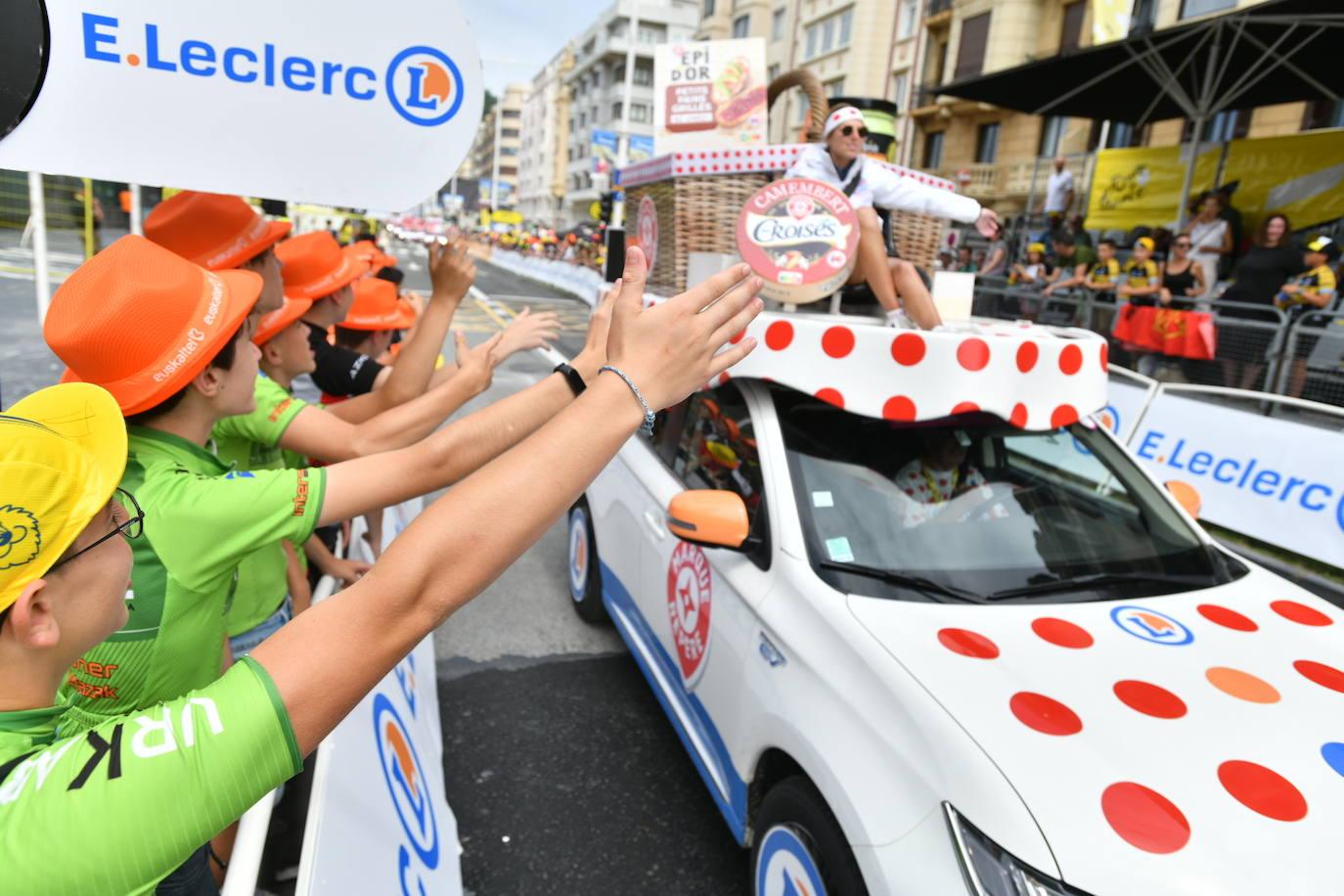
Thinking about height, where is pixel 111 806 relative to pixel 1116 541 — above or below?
above

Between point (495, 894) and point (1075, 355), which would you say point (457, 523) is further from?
point (1075, 355)

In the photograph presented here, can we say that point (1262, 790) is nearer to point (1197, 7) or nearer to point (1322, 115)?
point (1322, 115)

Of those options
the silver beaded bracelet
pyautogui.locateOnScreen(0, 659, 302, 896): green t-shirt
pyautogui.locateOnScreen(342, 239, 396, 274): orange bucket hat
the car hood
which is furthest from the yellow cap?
pyautogui.locateOnScreen(342, 239, 396, 274): orange bucket hat

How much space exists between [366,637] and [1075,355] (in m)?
2.53

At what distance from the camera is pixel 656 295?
3494 mm

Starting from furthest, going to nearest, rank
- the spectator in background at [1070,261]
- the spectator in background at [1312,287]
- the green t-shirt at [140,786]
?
→ 1. the spectator in background at [1070,261]
2. the spectator in background at [1312,287]
3. the green t-shirt at [140,786]

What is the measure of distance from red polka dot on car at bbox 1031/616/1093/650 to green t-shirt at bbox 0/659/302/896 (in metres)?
1.84

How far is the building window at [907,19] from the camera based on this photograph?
34188 mm

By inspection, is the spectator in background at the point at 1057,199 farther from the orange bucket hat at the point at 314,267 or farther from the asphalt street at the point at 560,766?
the orange bucket hat at the point at 314,267

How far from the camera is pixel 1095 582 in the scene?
2.39 m

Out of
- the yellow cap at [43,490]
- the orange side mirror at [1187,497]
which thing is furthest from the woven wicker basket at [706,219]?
the yellow cap at [43,490]

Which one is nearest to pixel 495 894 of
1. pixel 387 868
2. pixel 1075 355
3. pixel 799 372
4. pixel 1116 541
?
pixel 387 868

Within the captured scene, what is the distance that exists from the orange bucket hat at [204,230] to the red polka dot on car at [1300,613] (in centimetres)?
321

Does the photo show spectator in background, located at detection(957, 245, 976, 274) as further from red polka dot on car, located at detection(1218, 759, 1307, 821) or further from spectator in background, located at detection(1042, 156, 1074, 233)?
red polka dot on car, located at detection(1218, 759, 1307, 821)
